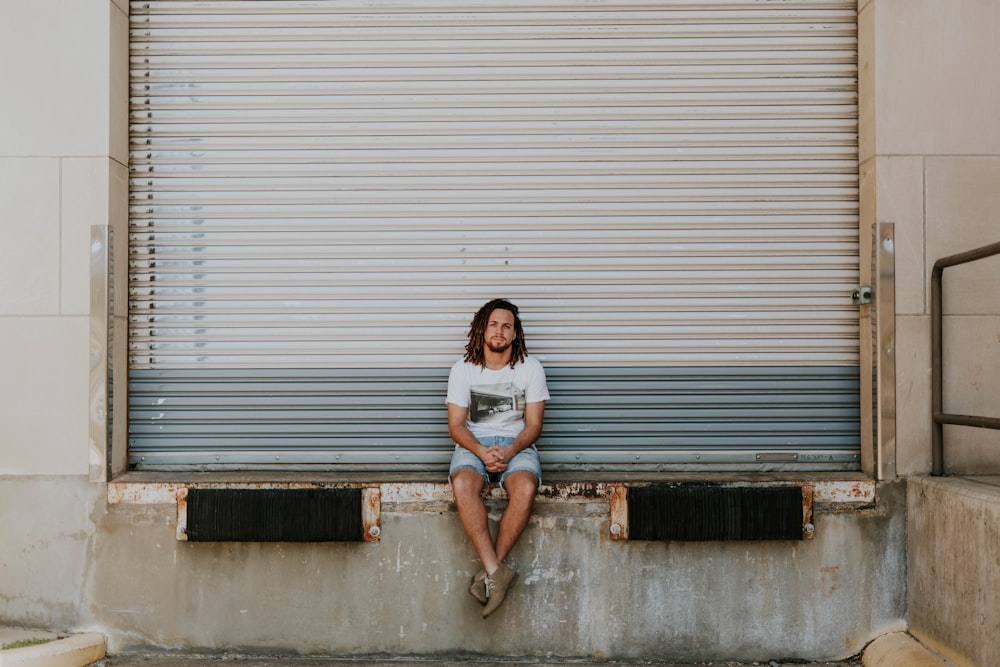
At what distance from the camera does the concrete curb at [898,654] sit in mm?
4223

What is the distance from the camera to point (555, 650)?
4.73m

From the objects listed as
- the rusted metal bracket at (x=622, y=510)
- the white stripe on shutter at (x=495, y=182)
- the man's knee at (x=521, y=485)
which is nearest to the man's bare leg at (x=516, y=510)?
the man's knee at (x=521, y=485)

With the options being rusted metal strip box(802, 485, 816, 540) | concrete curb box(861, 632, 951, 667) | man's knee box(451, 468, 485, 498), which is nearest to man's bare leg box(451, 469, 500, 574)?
man's knee box(451, 468, 485, 498)

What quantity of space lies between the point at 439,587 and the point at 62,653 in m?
2.02

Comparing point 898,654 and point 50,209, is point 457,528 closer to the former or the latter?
point 898,654

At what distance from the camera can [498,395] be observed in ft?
15.6

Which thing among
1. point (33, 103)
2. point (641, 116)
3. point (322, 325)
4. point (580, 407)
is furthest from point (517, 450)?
point (33, 103)

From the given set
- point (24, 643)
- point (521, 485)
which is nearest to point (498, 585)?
point (521, 485)

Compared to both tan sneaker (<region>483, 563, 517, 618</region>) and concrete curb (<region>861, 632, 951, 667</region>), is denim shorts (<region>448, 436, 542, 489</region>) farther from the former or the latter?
concrete curb (<region>861, 632, 951, 667</region>)

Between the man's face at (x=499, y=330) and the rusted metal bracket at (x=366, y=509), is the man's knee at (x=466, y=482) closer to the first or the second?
the rusted metal bracket at (x=366, y=509)

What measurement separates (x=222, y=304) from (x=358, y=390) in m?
0.98

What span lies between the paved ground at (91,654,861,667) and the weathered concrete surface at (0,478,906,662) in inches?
1.8

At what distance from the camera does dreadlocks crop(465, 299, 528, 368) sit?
15.7 ft

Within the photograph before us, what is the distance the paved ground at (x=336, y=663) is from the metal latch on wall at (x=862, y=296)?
2.03 metres
